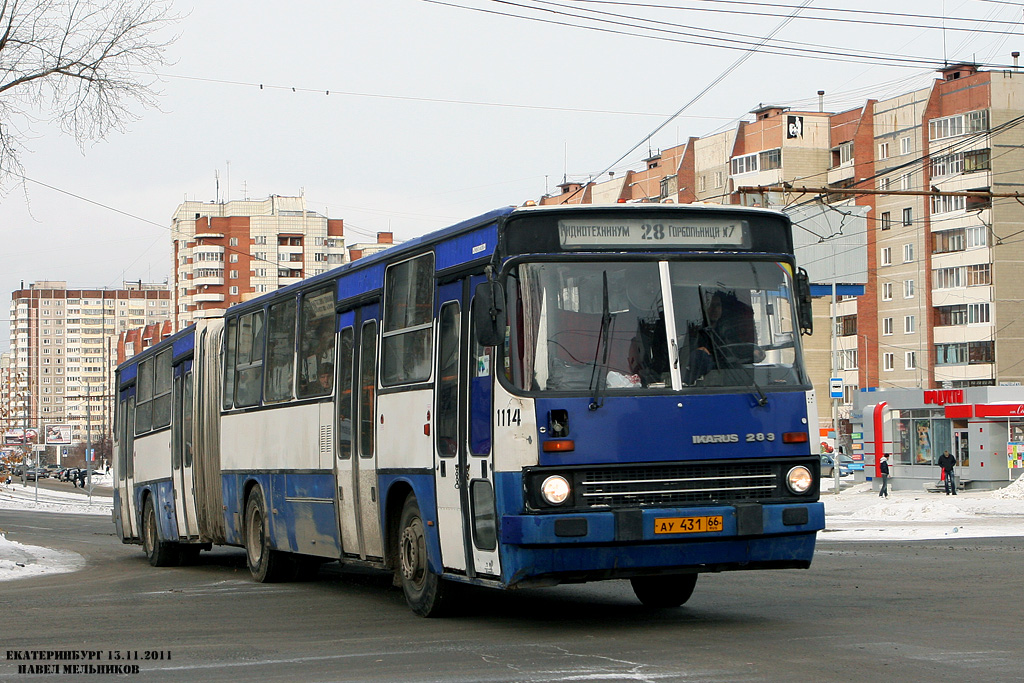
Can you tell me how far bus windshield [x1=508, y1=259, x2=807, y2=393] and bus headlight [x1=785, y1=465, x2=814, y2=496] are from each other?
637 mm

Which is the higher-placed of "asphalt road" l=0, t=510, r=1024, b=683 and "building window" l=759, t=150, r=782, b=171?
"building window" l=759, t=150, r=782, b=171

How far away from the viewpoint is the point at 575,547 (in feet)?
32.6

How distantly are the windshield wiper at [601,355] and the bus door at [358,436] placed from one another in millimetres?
3236

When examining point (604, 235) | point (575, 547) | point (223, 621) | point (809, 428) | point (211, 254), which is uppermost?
point (211, 254)

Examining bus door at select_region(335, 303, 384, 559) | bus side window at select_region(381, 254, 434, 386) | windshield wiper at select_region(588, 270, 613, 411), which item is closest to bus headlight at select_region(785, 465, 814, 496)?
windshield wiper at select_region(588, 270, 613, 411)

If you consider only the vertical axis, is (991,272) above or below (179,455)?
above

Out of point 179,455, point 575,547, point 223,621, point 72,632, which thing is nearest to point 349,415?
point 223,621

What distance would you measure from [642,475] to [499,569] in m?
1.25

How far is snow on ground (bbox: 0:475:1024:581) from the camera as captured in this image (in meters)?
21.4

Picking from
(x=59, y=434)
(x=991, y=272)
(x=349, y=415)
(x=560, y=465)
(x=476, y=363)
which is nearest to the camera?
(x=560, y=465)

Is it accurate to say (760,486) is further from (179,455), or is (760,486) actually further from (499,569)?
(179,455)

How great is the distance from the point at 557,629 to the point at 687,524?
1459mm

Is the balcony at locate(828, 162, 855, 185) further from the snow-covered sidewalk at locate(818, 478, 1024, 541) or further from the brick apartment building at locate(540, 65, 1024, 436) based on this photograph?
the snow-covered sidewalk at locate(818, 478, 1024, 541)

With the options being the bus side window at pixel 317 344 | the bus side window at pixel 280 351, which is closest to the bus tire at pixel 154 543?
the bus side window at pixel 280 351
